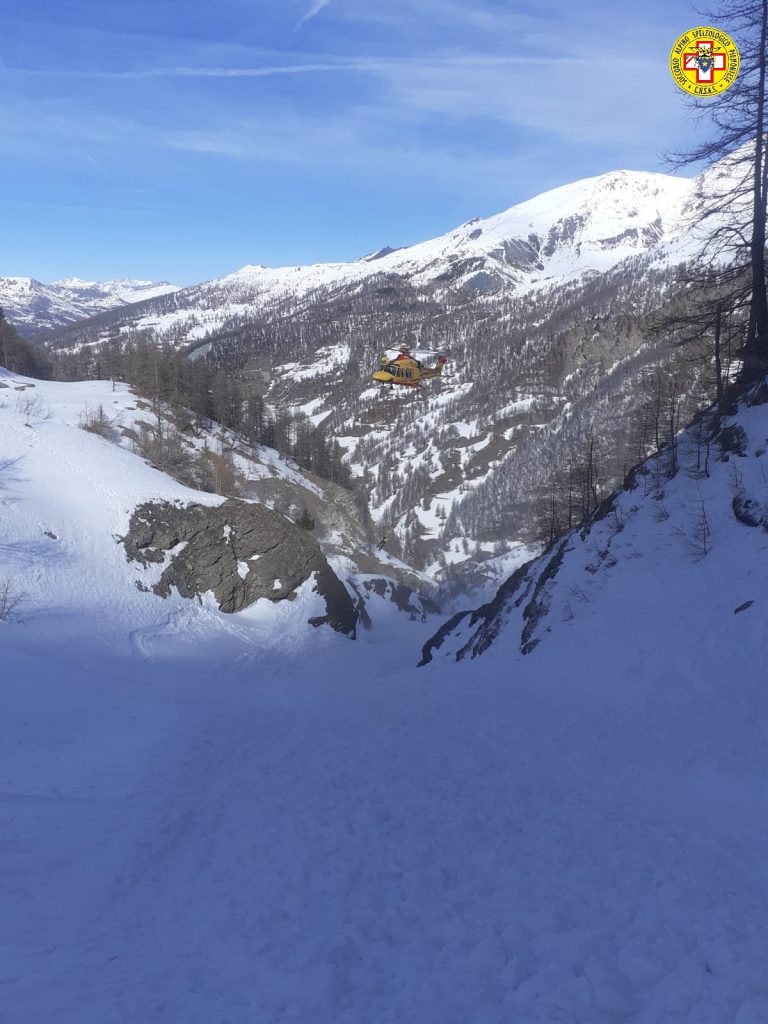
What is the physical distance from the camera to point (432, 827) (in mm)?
9258

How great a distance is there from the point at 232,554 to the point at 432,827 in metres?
26.7

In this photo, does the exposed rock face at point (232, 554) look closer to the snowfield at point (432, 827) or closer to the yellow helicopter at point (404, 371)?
the snowfield at point (432, 827)

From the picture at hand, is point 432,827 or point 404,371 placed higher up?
point 404,371

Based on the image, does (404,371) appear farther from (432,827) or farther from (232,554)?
(432,827)

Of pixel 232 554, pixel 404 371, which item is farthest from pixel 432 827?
pixel 404 371

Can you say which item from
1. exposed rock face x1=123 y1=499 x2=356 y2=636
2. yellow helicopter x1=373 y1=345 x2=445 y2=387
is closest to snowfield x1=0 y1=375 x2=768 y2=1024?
exposed rock face x1=123 y1=499 x2=356 y2=636

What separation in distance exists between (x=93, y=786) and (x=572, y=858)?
31.5 ft

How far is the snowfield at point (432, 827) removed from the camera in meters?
5.56

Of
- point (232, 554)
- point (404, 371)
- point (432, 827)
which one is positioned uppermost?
point (404, 371)

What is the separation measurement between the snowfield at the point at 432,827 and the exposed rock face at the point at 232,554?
10.1m

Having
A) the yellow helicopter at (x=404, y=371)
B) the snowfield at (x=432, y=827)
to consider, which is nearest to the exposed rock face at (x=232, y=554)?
the snowfield at (x=432, y=827)

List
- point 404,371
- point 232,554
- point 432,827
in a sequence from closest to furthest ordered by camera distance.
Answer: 1. point 432,827
2. point 232,554
3. point 404,371

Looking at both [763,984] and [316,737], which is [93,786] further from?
[763,984]

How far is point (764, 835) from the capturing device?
7.18 metres
